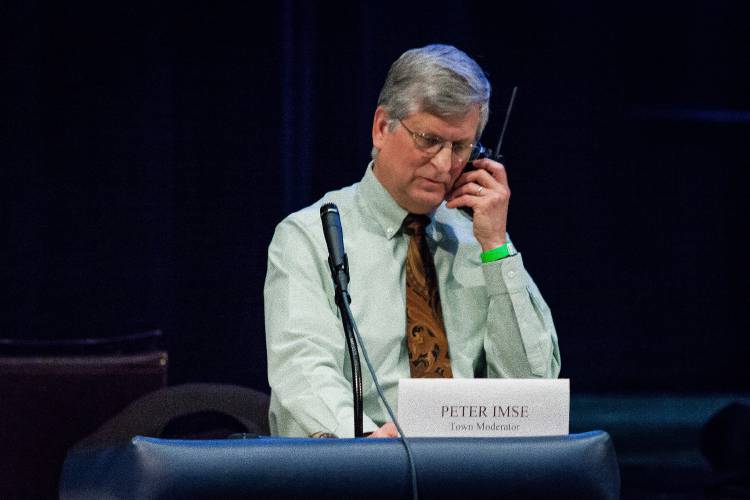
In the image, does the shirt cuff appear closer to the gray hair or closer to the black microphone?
the gray hair

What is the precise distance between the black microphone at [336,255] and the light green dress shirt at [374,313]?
0.36 meters

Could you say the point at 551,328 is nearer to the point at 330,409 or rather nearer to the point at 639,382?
the point at 330,409

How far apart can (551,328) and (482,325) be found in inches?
5.9

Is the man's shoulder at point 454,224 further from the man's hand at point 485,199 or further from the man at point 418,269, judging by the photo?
the man's hand at point 485,199

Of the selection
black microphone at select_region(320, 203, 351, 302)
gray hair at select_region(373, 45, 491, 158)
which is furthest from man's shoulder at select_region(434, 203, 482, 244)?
black microphone at select_region(320, 203, 351, 302)

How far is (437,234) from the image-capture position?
2.49 m

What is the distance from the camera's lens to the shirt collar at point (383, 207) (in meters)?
2.42

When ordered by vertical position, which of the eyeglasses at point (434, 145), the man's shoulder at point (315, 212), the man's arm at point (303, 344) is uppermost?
the eyeglasses at point (434, 145)

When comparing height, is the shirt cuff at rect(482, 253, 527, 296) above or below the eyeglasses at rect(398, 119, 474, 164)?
below

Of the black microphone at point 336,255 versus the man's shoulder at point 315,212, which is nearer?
the black microphone at point 336,255

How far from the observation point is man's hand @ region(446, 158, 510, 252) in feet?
7.52

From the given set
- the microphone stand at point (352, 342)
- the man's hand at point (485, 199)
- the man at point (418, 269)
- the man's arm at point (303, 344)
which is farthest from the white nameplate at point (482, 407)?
the man's hand at point (485, 199)

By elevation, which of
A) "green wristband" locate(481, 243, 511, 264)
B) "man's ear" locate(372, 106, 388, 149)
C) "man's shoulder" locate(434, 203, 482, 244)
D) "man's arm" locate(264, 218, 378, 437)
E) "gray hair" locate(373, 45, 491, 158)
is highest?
"gray hair" locate(373, 45, 491, 158)

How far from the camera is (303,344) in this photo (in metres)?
2.14
